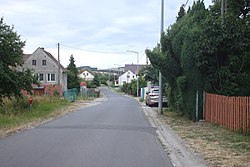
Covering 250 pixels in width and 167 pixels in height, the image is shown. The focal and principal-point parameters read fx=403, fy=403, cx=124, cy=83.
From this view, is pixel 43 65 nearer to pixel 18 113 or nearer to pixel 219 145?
pixel 18 113

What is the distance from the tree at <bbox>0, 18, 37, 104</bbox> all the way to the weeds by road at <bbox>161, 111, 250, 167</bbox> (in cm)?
1199

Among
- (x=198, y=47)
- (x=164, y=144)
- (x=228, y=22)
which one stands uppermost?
(x=228, y=22)

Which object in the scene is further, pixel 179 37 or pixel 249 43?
pixel 179 37

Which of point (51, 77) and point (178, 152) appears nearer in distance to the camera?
point (178, 152)

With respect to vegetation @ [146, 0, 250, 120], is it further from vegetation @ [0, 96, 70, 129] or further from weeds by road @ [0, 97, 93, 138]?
vegetation @ [0, 96, 70, 129]

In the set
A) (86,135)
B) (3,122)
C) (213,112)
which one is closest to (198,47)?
(213,112)

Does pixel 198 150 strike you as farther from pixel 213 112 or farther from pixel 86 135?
pixel 213 112

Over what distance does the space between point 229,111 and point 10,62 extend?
14.6 metres

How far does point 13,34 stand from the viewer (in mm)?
24516

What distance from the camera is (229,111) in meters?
15.7

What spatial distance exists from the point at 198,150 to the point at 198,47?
868 cm

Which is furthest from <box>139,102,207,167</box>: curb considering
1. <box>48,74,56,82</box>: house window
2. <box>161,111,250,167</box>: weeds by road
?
<box>48,74,56,82</box>: house window

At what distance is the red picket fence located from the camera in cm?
1394

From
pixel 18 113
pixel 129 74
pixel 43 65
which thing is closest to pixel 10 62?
pixel 18 113
